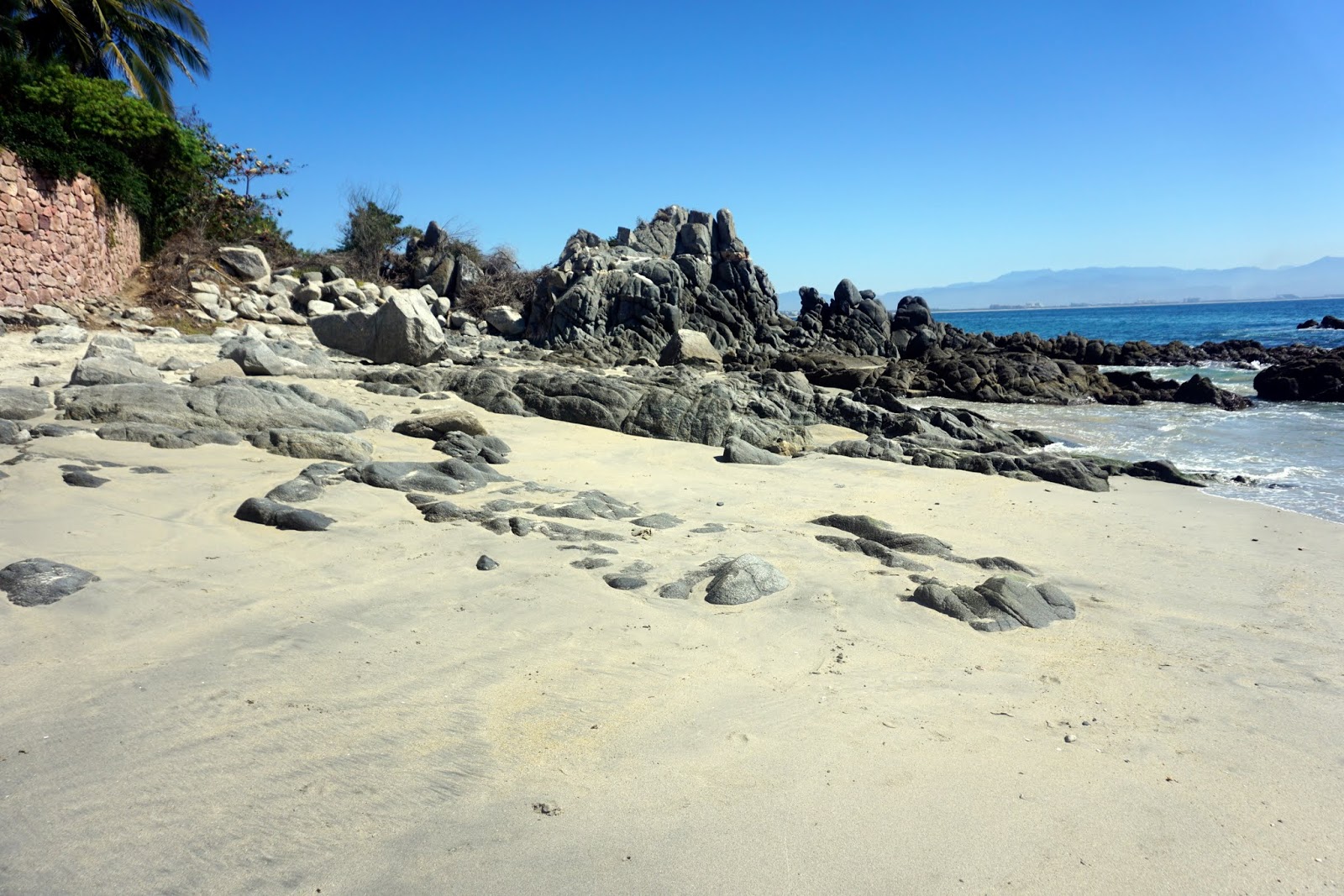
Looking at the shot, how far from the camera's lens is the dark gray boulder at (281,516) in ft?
16.3

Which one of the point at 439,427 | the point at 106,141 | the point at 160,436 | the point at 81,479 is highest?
the point at 106,141

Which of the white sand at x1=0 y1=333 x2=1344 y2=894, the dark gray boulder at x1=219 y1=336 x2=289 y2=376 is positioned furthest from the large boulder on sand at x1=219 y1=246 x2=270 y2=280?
the white sand at x1=0 y1=333 x2=1344 y2=894

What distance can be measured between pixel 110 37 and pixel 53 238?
8843mm

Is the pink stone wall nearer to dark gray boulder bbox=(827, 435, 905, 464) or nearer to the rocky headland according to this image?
the rocky headland

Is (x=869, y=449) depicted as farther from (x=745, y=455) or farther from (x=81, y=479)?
(x=81, y=479)

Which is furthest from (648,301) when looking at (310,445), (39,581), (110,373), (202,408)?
(39,581)

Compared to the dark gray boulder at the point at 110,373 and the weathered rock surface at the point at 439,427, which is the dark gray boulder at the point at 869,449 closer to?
the weathered rock surface at the point at 439,427

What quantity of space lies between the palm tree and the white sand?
17.9 m

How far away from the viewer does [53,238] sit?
1495cm

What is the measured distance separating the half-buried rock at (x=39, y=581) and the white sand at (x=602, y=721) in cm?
8

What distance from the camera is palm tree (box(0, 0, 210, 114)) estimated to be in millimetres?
18250

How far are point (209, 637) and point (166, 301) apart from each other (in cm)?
1636

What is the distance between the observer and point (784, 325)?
31.0 m

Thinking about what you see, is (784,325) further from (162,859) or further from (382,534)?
(162,859)
